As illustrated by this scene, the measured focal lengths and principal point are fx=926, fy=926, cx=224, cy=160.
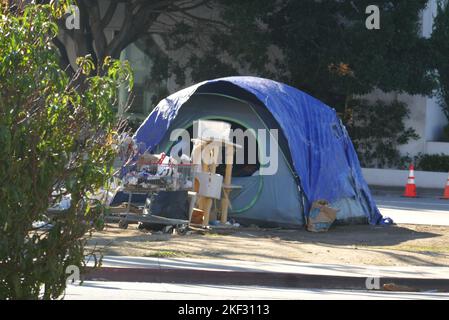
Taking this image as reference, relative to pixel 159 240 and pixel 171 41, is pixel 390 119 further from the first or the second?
pixel 159 240

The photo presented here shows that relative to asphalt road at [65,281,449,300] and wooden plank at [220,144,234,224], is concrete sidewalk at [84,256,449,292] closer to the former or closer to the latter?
asphalt road at [65,281,449,300]

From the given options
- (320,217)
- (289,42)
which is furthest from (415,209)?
(289,42)

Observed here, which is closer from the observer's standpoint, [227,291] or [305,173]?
[227,291]

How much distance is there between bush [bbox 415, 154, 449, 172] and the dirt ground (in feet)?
47.2

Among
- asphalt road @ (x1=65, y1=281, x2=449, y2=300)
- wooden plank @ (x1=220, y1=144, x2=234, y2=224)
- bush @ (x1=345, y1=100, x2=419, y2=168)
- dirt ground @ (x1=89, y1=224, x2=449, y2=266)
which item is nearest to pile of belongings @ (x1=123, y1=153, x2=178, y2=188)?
dirt ground @ (x1=89, y1=224, x2=449, y2=266)

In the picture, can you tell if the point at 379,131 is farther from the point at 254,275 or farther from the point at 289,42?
the point at 254,275

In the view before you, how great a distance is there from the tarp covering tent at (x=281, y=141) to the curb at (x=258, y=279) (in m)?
4.86

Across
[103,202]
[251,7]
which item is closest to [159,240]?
[103,202]

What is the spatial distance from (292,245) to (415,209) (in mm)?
8623

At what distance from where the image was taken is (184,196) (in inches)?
595

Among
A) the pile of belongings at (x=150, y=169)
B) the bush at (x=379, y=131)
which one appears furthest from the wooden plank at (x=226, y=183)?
the bush at (x=379, y=131)

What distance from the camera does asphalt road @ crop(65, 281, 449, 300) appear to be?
9641 millimetres

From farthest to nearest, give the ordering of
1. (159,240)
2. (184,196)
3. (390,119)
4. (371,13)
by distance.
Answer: (390,119) → (371,13) → (184,196) → (159,240)

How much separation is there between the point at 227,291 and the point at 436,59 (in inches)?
802
